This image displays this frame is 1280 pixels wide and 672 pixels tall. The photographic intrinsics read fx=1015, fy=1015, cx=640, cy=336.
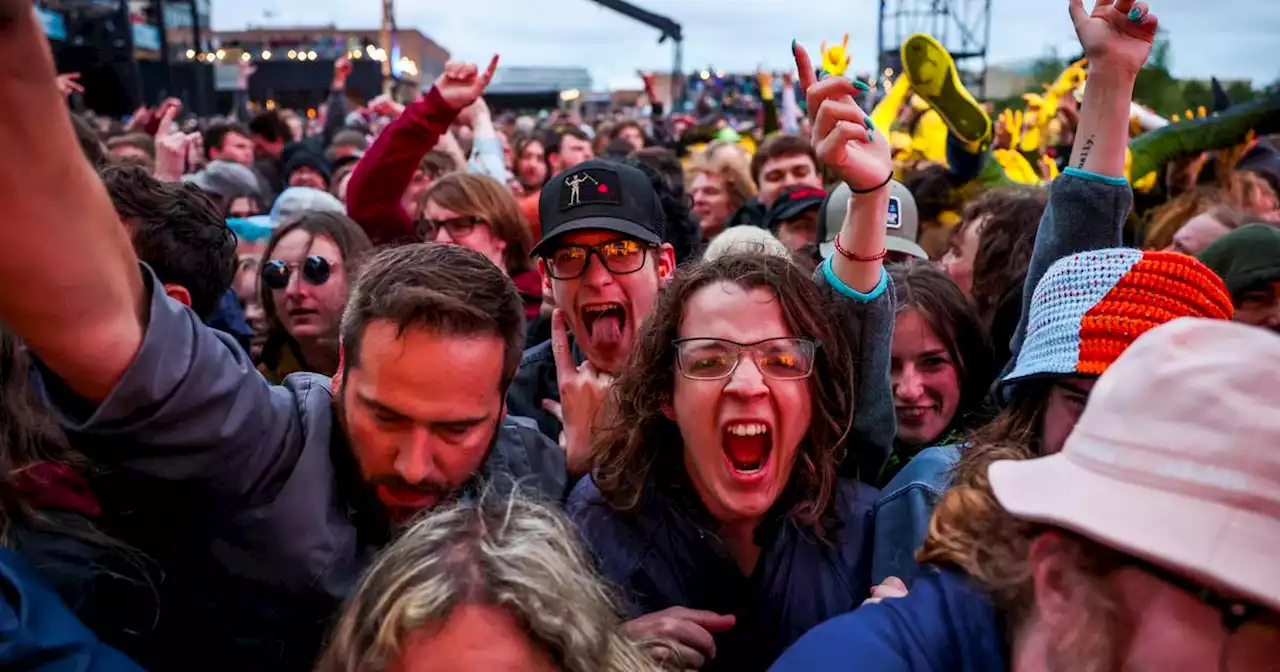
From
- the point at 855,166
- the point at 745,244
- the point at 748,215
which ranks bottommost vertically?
the point at 748,215

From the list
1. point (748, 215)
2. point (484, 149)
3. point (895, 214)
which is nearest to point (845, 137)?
point (895, 214)

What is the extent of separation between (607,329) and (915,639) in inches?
68.5

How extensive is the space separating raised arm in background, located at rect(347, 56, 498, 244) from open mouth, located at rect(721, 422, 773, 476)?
207cm

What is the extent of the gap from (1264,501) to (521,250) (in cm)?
325

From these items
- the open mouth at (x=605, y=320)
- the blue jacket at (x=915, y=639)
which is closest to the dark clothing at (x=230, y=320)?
the open mouth at (x=605, y=320)

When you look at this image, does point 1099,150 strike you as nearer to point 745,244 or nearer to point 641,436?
point 745,244

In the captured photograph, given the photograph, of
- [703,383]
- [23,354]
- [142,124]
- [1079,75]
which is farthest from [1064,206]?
[142,124]

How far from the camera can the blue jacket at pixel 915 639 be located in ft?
4.36

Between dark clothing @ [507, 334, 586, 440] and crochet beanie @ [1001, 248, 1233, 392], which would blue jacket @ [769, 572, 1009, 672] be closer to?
crochet beanie @ [1001, 248, 1233, 392]

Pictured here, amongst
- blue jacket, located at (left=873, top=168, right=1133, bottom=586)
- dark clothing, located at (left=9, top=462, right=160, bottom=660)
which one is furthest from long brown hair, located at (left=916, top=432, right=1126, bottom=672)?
dark clothing, located at (left=9, top=462, right=160, bottom=660)

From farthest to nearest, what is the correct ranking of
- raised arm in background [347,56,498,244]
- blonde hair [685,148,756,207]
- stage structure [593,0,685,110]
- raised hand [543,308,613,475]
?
stage structure [593,0,685,110] → blonde hair [685,148,756,207] → raised arm in background [347,56,498,244] → raised hand [543,308,613,475]

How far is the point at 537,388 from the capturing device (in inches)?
120

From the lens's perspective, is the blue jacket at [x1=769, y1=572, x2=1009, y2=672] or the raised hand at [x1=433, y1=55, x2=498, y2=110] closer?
the blue jacket at [x1=769, y1=572, x2=1009, y2=672]

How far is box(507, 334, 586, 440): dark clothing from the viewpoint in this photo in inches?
119
